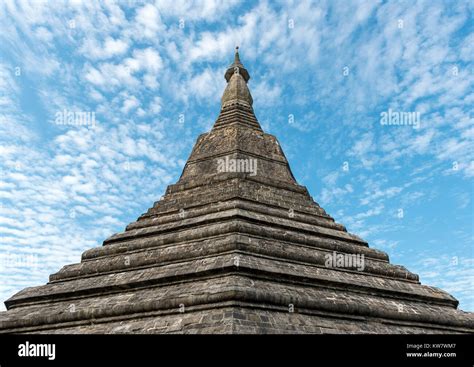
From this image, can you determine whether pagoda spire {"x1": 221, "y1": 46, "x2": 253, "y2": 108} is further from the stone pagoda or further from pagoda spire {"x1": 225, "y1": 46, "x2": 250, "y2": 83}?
the stone pagoda

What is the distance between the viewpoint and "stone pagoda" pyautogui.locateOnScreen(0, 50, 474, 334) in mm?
9508

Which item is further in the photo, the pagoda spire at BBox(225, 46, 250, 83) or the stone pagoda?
the pagoda spire at BBox(225, 46, 250, 83)

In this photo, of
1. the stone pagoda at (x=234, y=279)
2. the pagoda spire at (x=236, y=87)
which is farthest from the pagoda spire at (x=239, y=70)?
the stone pagoda at (x=234, y=279)

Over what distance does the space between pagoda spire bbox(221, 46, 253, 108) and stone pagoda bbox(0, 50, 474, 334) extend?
7443 mm

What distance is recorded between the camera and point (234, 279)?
9852 mm

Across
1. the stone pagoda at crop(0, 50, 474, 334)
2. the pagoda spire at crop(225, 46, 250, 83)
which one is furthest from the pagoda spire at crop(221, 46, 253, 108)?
the stone pagoda at crop(0, 50, 474, 334)

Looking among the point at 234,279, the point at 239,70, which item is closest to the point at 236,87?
the point at 239,70

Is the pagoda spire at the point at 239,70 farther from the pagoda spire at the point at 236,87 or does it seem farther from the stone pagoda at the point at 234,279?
the stone pagoda at the point at 234,279

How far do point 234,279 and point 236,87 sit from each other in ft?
51.7

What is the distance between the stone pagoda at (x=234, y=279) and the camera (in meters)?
9.51

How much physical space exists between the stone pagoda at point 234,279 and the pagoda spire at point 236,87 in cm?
744

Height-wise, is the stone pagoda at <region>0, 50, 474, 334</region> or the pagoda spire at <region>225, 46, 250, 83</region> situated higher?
the pagoda spire at <region>225, 46, 250, 83</region>
